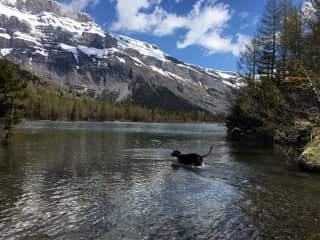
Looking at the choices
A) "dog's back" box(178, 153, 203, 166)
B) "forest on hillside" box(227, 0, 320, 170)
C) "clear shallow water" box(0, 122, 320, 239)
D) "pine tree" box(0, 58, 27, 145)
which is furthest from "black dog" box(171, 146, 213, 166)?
"pine tree" box(0, 58, 27, 145)

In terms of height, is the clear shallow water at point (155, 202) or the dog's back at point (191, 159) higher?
the dog's back at point (191, 159)

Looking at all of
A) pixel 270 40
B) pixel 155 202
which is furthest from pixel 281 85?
pixel 155 202

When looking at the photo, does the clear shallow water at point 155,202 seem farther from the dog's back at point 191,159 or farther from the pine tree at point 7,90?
the pine tree at point 7,90

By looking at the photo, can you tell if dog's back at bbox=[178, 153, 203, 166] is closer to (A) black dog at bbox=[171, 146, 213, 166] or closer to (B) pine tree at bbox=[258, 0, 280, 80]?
(A) black dog at bbox=[171, 146, 213, 166]

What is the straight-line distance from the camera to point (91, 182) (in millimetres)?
22141

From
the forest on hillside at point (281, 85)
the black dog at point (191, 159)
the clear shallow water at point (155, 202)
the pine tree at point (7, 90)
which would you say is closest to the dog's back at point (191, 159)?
the black dog at point (191, 159)

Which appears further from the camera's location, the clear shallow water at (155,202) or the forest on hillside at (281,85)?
the forest on hillside at (281,85)

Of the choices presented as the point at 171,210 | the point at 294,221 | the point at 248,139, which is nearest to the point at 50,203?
the point at 171,210

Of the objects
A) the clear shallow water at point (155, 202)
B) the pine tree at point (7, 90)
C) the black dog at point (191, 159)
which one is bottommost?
the clear shallow water at point (155, 202)

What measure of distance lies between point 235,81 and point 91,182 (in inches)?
1733

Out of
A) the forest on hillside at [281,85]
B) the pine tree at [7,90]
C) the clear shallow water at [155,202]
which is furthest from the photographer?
the pine tree at [7,90]

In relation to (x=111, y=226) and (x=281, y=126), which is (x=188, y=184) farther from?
(x=281, y=126)

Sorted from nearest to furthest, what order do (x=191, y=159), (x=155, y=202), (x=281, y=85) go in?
1. (x=155, y=202)
2. (x=191, y=159)
3. (x=281, y=85)

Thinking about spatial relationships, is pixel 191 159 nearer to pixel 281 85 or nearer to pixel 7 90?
pixel 281 85
